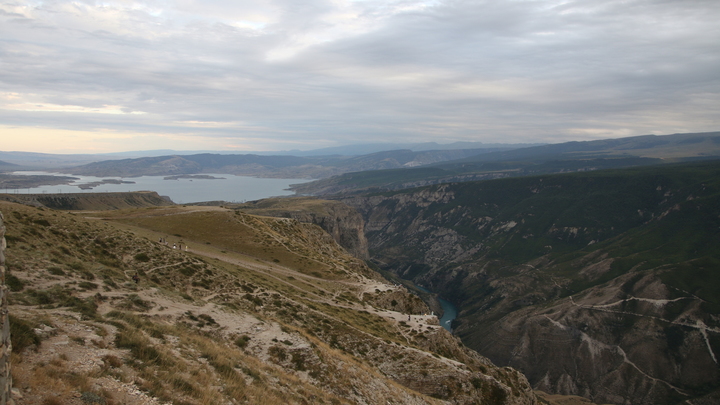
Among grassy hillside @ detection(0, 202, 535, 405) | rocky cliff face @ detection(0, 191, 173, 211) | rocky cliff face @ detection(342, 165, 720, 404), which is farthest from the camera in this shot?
rocky cliff face @ detection(0, 191, 173, 211)

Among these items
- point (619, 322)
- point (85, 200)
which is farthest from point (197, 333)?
point (85, 200)

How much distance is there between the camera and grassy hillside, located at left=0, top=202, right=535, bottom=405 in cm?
1290

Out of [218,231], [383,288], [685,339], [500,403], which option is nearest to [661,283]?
[685,339]

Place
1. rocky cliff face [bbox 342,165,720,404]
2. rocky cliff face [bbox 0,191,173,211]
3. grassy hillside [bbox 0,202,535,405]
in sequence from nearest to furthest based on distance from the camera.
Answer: grassy hillside [bbox 0,202,535,405], rocky cliff face [bbox 342,165,720,404], rocky cliff face [bbox 0,191,173,211]

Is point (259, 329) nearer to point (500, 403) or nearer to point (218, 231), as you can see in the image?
point (500, 403)

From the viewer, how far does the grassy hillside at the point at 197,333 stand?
508 inches

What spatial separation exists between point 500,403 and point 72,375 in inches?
1231

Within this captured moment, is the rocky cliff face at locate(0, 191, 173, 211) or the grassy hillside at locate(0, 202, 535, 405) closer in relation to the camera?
the grassy hillside at locate(0, 202, 535, 405)

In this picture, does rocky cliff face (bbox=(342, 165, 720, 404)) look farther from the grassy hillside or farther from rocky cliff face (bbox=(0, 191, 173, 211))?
rocky cliff face (bbox=(0, 191, 173, 211))

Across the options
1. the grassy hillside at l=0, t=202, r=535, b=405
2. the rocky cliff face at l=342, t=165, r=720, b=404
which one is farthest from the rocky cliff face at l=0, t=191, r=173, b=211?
the rocky cliff face at l=342, t=165, r=720, b=404

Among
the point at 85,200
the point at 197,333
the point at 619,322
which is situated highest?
the point at 197,333

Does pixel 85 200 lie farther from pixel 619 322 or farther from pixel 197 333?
pixel 619 322

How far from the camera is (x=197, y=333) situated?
Result: 22.3m

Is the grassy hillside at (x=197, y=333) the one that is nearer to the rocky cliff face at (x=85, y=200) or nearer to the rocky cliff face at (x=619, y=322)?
the rocky cliff face at (x=619, y=322)
